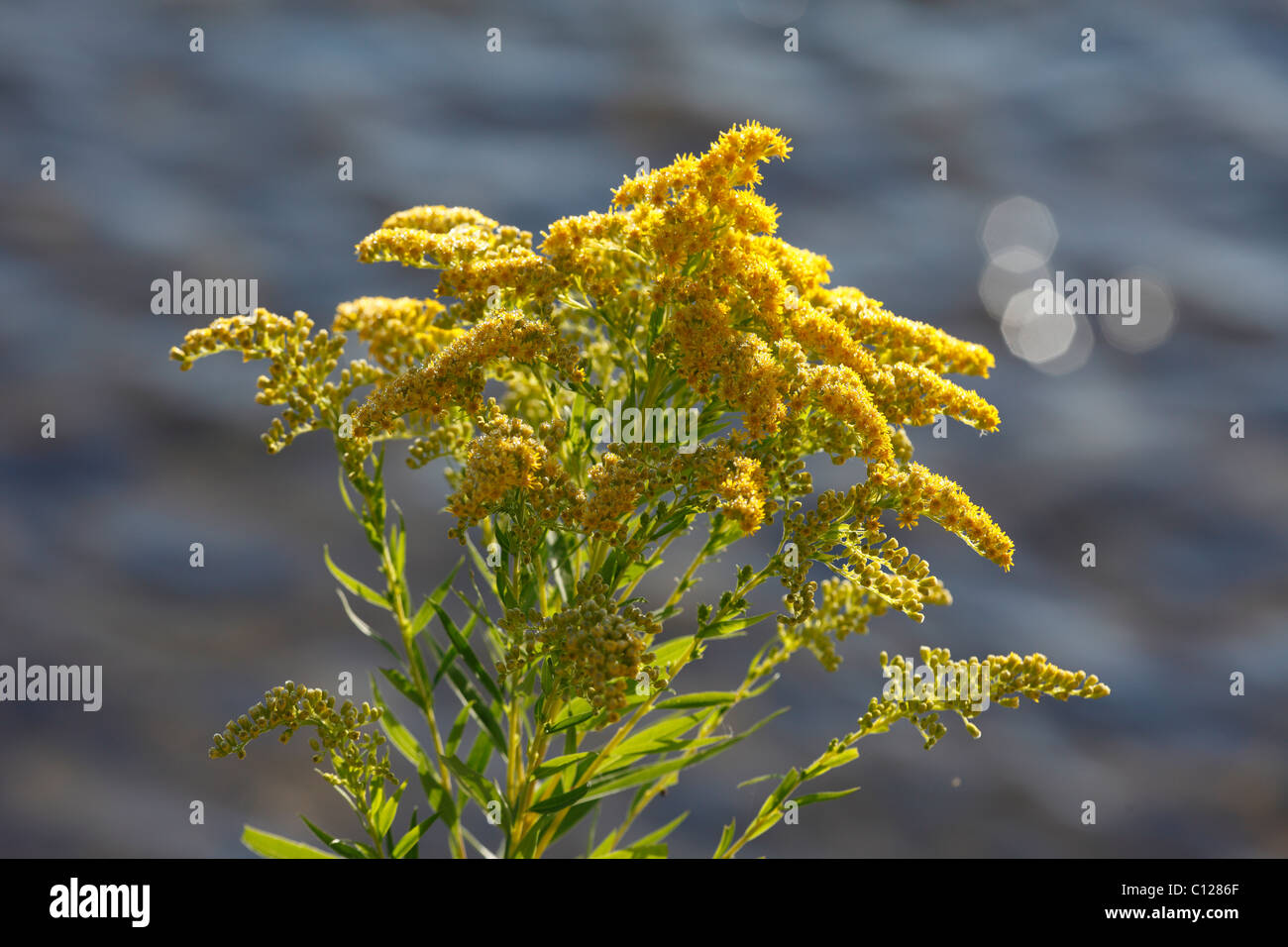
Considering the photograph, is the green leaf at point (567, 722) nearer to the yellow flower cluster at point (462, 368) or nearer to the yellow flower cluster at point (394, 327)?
the yellow flower cluster at point (462, 368)

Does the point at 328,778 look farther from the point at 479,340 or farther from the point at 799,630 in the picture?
the point at 799,630

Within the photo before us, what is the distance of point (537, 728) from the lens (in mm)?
1127

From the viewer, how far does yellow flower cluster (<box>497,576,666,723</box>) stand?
92 cm

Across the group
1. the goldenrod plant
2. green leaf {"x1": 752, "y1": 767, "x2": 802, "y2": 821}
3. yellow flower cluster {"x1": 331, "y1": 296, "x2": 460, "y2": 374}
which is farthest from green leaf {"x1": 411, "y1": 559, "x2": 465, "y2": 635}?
green leaf {"x1": 752, "y1": 767, "x2": 802, "y2": 821}

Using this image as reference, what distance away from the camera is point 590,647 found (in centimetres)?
93

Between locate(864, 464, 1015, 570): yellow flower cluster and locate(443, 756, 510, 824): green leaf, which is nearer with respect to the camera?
locate(864, 464, 1015, 570): yellow flower cluster

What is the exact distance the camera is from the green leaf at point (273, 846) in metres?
1.20

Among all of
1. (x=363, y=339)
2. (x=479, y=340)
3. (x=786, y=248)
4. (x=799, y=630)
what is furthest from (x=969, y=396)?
(x=363, y=339)

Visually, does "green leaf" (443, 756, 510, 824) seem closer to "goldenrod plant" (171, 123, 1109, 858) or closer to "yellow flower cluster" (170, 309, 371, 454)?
"goldenrod plant" (171, 123, 1109, 858)

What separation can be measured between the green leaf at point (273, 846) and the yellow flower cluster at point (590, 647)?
47 cm

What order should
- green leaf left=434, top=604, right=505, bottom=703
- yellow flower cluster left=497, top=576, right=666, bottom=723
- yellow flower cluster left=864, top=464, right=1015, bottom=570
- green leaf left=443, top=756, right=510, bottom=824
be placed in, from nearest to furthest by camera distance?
yellow flower cluster left=497, top=576, right=666, bottom=723
yellow flower cluster left=864, top=464, right=1015, bottom=570
green leaf left=443, top=756, right=510, bottom=824
green leaf left=434, top=604, right=505, bottom=703

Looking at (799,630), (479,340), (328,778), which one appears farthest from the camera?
(799,630)

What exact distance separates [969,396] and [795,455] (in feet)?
0.76
